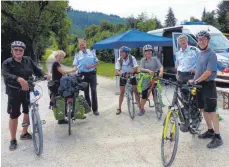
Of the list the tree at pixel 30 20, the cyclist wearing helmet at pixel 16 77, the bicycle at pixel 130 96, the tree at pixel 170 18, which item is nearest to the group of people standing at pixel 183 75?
the cyclist wearing helmet at pixel 16 77

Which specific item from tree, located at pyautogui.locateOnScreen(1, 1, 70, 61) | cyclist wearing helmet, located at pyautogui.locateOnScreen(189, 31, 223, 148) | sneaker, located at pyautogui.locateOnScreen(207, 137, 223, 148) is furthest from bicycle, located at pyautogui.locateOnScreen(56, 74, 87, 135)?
tree, located at pyautogui.locateOnScreen(1, 1, 70, 61)

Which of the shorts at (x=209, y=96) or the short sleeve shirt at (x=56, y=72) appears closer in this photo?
the shorts at (x=209, y=96)

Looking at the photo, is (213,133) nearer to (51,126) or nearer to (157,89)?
(157,89)

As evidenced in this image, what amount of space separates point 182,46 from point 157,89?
129cm

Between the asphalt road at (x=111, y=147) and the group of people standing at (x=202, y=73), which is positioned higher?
the group of people standing at (x=202, y=73)

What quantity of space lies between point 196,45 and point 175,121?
→ 7566 mm

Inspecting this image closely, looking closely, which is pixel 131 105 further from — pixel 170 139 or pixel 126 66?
pixel 170 139

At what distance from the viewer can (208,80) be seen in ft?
16.4

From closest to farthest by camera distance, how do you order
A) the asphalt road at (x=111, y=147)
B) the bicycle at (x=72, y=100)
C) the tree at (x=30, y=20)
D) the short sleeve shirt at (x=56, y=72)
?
the asphalt road at (x=111, y=147)
the bicycle at (x=72, y=100)
the short sleeve shirt at (x=56, y=72)
the tree at (x=30, y=20)

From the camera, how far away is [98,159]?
473cm

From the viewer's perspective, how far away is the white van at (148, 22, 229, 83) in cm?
990

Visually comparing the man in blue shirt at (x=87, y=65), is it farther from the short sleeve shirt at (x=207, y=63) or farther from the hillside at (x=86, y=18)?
the hillside at (x=86, y=18)

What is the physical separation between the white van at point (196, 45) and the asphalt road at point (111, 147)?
3.04 metres

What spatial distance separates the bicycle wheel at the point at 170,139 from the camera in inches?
167
